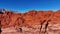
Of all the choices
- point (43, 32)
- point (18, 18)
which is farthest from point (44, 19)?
point (18, 18)

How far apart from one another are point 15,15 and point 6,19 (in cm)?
98

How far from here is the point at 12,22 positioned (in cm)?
1812

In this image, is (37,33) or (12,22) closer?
(37,33)

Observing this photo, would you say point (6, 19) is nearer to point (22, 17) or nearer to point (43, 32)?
point (22, 17)

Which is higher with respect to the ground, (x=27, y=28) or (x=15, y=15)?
(x=15, y=15)

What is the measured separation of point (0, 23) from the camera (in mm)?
18297

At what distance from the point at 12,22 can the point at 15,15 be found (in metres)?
0.78

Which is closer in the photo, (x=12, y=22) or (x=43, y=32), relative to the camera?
(x=43, y=32)

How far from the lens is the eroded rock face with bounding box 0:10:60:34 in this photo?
1636 cm

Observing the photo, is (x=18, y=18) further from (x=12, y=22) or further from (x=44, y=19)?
(x=44, y=19)

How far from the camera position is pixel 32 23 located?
56.9 ft

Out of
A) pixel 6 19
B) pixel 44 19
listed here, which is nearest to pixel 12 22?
pixel 6 19

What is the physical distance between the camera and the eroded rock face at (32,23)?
644 inches

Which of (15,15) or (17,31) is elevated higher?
(15,15)
